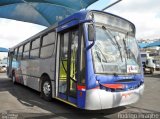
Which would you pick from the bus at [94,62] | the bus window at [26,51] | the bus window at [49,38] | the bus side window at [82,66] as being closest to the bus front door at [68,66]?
the bus at [94,62]

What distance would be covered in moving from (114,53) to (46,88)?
133 inches

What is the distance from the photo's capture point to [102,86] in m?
5.81

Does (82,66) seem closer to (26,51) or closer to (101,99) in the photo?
(101,99)

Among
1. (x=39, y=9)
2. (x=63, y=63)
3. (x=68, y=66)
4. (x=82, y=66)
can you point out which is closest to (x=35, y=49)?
(x=63, y=63)

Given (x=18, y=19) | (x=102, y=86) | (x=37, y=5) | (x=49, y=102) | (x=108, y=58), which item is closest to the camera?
(x=102, y=86)

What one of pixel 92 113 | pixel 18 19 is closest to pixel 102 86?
pixel 92 113

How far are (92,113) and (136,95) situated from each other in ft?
4.63

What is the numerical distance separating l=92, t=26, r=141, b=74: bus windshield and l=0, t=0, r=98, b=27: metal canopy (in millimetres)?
10753

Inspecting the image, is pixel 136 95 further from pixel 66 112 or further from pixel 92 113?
pixel 66 112

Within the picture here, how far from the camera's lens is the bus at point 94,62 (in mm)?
5832

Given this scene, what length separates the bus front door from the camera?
6559 millimetres

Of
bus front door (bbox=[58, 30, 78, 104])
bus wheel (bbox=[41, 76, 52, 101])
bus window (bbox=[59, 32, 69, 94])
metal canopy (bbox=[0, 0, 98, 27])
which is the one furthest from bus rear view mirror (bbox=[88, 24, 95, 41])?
metal canopy (bbox=[0, 0, 98, 27])

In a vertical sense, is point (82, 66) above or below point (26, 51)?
below

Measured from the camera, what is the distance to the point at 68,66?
6.89 meters
